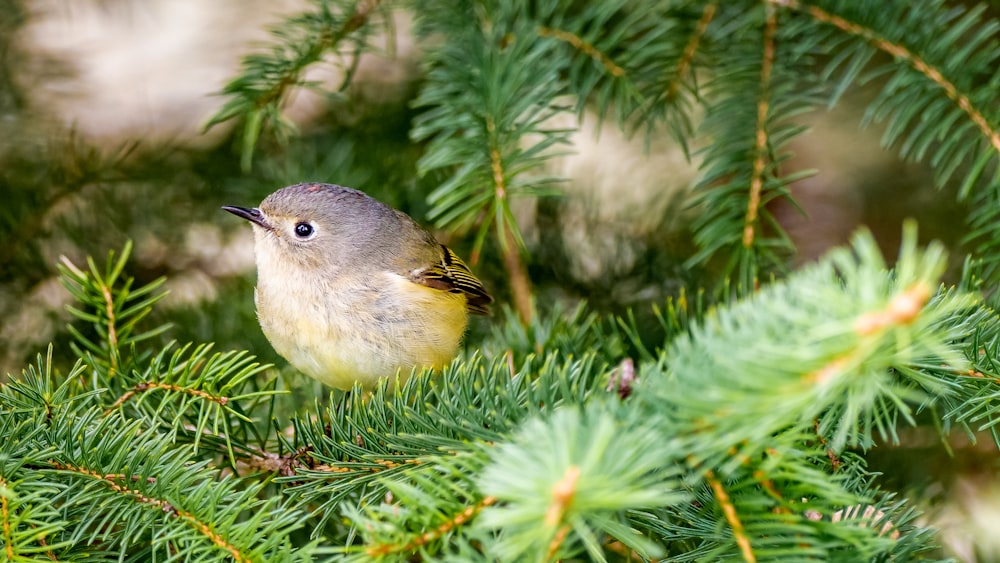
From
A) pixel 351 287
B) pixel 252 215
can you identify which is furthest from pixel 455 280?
pixel 252 215

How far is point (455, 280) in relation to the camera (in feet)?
7.66

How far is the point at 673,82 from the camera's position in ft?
6.70

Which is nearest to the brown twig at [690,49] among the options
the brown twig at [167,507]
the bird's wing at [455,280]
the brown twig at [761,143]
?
the brown twig at [761,143]

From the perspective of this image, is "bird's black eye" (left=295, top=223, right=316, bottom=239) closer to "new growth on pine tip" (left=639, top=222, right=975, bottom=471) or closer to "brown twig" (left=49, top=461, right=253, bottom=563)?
"brown twig" (left=49, top=461, right=253, bottom=563)

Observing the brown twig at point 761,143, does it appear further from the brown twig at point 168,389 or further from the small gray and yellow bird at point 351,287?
the brown twig at point 168,389

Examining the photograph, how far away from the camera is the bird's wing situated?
88.7 inches

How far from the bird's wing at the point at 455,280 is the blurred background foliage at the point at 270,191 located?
7 cm

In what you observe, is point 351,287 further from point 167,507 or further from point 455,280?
point 167,507

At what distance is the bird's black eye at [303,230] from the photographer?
2.23 meters

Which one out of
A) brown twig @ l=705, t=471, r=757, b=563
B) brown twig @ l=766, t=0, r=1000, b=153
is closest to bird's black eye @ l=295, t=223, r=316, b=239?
brown twig @ l=766, t=0, r=1000, b=153

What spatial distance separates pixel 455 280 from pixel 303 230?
414 millimetres

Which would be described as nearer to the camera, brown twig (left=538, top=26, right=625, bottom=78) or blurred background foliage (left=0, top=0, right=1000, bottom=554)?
brown twig (left=538, top=26, right=625, bottom=78)

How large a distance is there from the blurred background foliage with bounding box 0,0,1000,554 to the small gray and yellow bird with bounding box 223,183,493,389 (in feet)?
0.46

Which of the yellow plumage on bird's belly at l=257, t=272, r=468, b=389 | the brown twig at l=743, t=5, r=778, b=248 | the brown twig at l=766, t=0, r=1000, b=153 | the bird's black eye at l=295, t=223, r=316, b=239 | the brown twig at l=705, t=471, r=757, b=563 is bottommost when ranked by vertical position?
the yellow plumage on bird's belly at l=257, t=272, r=468, b=389
